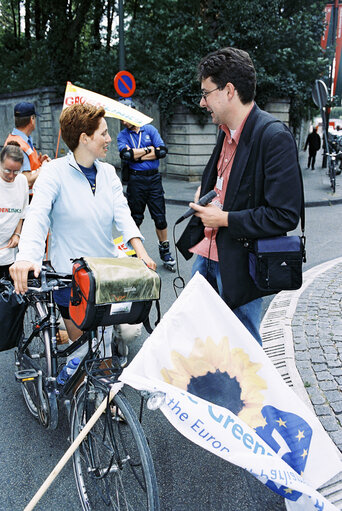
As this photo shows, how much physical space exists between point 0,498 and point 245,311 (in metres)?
1.62

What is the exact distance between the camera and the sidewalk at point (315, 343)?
312 centimetres

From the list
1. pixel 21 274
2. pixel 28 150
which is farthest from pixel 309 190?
pixel 21 274

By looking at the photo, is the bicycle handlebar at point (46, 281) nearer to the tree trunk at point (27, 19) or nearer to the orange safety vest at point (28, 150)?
the orange safety vest at point (28, 150)

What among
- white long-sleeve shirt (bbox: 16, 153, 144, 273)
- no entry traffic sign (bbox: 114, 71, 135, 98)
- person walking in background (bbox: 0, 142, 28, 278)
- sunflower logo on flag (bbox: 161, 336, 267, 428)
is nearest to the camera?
sunflower logo on flag (bbox: 161, 336, 267, 428)

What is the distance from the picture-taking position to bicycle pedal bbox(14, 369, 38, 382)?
2918 mm

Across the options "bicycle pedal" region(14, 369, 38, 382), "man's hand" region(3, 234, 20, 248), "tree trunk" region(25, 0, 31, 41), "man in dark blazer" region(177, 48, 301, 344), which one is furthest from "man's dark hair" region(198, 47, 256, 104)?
"tree trunk" region(25, 0, 31, 41)

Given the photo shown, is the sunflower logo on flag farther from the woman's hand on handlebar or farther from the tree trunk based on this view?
the tree trunk

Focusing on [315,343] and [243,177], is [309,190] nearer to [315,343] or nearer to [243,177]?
[315,343]

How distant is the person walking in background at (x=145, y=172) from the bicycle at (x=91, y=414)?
3530 mm

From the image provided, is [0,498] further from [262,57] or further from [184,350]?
[262,57]

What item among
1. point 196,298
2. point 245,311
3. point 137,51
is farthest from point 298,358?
point 137,51

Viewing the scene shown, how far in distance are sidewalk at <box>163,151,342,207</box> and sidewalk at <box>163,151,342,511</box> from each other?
560 cm

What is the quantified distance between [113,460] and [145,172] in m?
4.60

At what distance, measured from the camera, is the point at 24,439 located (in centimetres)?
314
